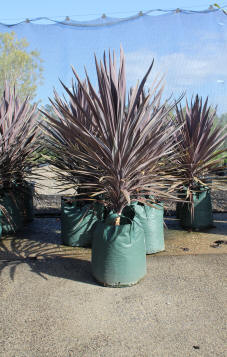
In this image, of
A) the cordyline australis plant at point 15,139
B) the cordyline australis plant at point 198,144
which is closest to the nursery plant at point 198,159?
the cordyline australis plant at point 198,144

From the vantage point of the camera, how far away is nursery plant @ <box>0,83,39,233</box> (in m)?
3.07

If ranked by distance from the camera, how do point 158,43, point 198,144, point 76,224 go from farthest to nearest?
point 158,43, point 198,144, point 76,224

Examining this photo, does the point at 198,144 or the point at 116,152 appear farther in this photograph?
the point at 198,144

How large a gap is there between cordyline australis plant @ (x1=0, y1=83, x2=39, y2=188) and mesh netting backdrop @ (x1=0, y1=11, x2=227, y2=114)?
95.0 inches

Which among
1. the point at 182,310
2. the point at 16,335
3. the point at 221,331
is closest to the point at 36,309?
the point at 16,335

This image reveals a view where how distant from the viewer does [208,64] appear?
5969 millimetres

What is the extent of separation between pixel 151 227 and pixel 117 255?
0.66 meters

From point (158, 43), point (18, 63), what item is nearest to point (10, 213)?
point (158, 43)

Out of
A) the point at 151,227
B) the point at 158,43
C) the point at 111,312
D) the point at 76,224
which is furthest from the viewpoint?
the point at 158,43

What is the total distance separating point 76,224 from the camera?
2814mm

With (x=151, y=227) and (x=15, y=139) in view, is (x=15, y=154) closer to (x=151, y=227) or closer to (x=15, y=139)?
(x=15, y=139)

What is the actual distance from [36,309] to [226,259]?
4.70 ft

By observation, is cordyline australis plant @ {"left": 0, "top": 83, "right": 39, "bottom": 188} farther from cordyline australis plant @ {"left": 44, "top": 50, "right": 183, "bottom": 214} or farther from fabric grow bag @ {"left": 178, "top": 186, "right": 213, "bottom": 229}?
fabric grow bag @ {"left": 178, "top": 186, "right": 213, "bottom": 229}

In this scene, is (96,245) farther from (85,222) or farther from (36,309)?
(85,222)
